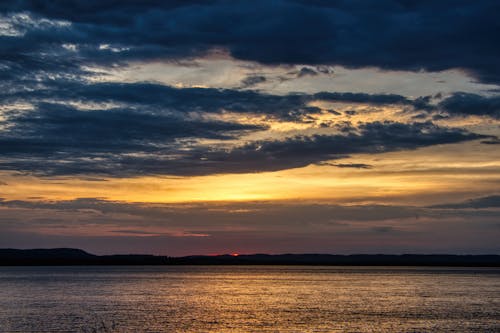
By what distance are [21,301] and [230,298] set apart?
114ft

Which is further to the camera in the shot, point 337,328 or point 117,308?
point 117,308

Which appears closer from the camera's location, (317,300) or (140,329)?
(140,329)

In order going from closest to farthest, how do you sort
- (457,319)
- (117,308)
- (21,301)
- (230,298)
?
(457,319), (117,308), (21,301), (230,298)

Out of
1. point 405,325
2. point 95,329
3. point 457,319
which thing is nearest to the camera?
point 95,329

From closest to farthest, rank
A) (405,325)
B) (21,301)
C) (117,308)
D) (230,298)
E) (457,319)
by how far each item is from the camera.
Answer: (405,325) < (457,319) < (117,308) < (21,301) < (230,298)

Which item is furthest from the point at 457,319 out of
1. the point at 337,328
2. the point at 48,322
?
the point at 48,322

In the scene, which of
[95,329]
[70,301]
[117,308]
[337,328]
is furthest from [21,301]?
[337,328]

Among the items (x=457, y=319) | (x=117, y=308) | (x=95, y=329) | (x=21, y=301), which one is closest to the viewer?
(x=95, y=329)

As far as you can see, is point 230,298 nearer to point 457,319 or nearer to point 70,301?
point 70,301

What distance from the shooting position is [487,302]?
110 m

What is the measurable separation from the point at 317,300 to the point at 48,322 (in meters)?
50.1

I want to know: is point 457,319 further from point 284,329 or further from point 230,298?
point 230,298

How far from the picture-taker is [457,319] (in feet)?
266

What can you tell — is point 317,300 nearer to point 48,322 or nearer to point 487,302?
point 487,302
